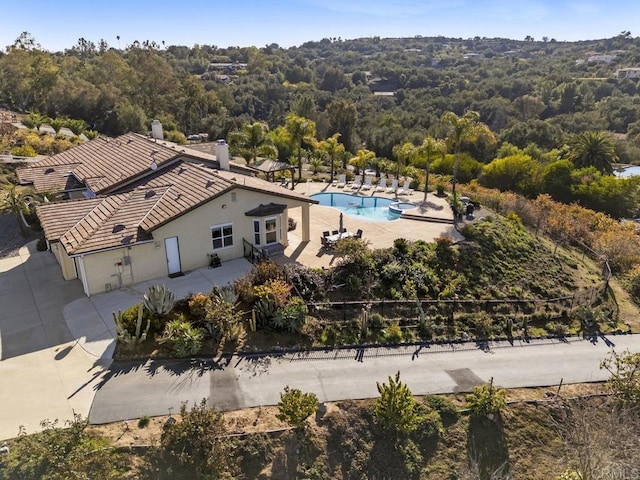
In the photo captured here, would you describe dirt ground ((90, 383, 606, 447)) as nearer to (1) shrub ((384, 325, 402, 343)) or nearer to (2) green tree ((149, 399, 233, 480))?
(2) green tree ((149, 399, 233, 480))

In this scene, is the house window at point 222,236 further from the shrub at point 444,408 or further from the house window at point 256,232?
the shrub at point 444,408

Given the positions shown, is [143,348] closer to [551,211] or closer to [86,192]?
[86,192]

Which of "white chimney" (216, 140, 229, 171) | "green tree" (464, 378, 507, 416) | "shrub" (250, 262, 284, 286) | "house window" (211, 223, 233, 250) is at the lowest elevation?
"green tree" (464, 378, 507, 416)

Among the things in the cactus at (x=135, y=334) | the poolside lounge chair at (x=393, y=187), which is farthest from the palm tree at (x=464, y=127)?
the cactus at (x=135, y=334)

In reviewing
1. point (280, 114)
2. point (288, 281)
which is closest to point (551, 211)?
point (288, 281)

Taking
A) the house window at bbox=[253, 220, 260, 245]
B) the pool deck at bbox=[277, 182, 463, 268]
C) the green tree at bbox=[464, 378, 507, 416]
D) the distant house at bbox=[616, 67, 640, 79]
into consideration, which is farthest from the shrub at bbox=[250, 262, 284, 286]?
the distant house at bbox=[616, 67, 640, 79]

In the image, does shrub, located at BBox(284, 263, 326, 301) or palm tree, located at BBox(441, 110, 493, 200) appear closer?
shrub, located at BBox(284, 263, 326, 301)

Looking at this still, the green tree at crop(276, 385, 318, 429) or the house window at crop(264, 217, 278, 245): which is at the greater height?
the house window at crop(264, 217, 278, 245)
